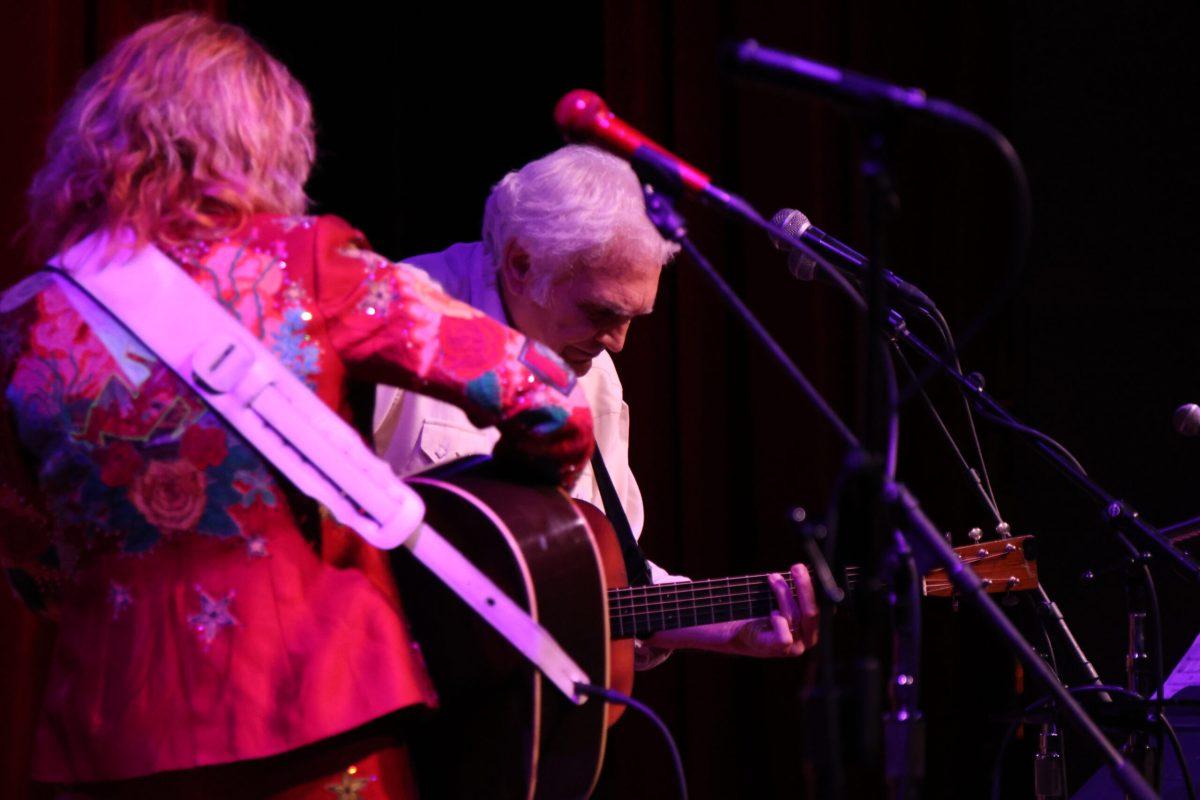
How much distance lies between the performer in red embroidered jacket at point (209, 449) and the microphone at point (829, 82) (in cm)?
54

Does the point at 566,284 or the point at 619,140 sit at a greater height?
the point at 619,140

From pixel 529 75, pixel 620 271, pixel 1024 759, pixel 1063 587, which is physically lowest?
pixel 1024 759

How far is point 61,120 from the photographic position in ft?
5.54

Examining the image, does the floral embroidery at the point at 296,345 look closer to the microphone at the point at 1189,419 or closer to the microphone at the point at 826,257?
the microphone at the point at 826,257

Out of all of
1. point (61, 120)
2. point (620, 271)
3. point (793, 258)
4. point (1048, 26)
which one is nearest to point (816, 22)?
point (1048, 26)

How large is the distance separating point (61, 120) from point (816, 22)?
2.76 m

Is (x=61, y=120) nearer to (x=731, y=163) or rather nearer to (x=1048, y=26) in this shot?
(x=731, y=163)

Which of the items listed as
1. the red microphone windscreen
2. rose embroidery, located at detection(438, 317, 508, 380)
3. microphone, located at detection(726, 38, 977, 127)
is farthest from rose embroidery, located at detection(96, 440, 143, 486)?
microphone, located at detection(726, 38, 977, 127)

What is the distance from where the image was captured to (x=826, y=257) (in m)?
2.08

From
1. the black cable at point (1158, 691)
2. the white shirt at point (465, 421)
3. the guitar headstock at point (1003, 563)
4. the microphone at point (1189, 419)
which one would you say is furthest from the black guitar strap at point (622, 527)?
the microphone at point (1189, 419)

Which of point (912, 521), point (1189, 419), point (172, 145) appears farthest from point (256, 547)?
point (1189, 419)

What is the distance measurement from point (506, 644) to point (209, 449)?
46 centimetres

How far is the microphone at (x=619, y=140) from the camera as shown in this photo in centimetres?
141

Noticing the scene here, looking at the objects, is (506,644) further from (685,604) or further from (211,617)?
(685,604)
